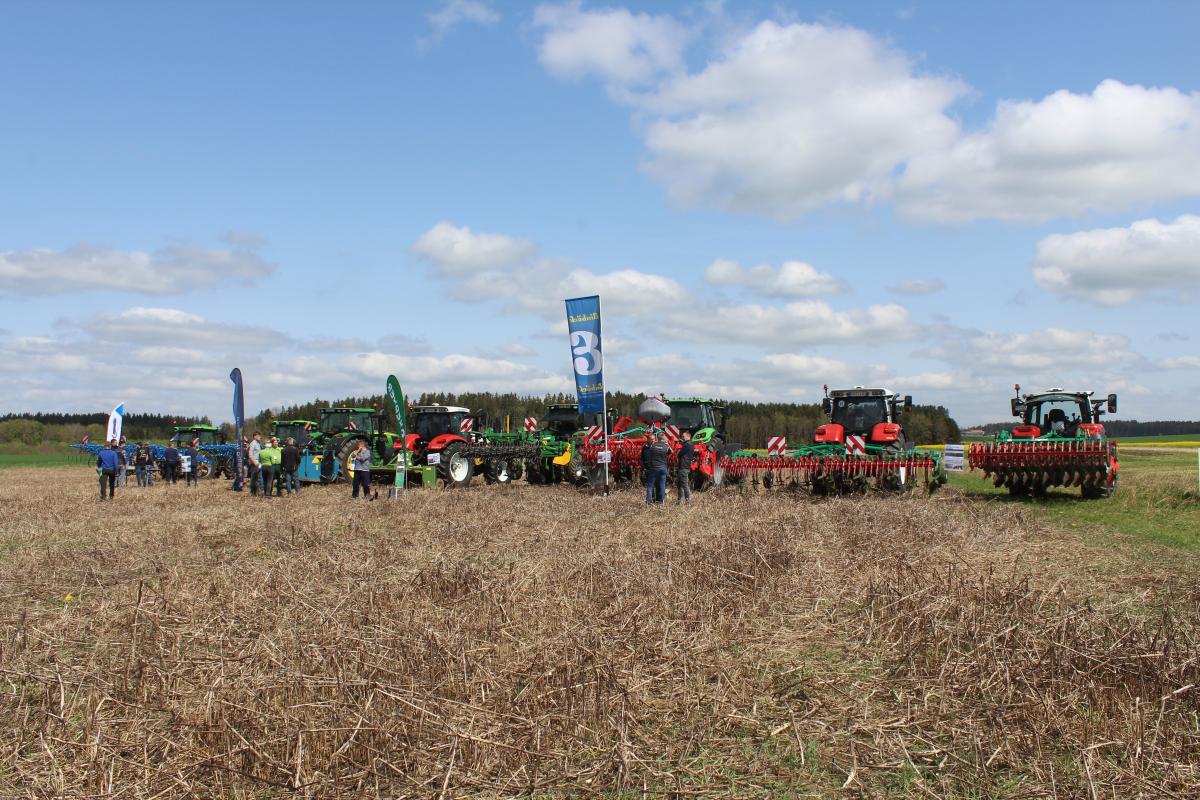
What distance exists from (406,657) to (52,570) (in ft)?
15.9

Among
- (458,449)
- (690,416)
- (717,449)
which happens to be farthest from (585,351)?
(458,449)

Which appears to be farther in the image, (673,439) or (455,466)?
(455,466)

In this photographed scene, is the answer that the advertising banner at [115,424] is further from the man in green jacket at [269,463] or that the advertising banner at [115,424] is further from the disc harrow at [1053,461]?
the disc harrow at [1053,461]

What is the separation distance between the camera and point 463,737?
3.46 metres

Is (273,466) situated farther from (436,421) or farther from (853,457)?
(853,457)

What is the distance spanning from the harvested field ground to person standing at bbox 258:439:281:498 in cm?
919

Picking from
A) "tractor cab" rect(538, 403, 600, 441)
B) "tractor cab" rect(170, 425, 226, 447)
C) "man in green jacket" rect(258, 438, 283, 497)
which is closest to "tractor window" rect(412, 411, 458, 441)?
"tractor cab" rect(538, 403, 600, 441)

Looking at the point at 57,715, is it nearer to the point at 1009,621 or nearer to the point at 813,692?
the point at 813,692

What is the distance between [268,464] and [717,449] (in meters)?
8.91

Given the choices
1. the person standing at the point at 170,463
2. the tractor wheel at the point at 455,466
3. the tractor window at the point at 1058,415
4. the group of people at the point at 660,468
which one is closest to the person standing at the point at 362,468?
the tractor wheel at the point at 455,466

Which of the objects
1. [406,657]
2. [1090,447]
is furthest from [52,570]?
[1090,447]

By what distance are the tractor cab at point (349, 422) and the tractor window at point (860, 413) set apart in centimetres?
1074

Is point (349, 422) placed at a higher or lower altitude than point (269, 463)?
higher

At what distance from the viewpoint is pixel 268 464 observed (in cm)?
1703
